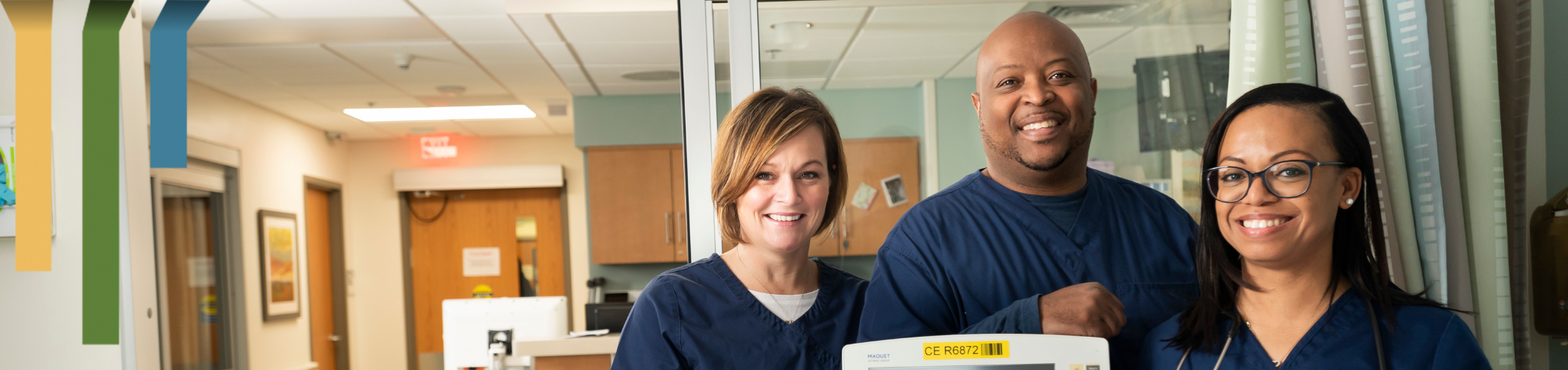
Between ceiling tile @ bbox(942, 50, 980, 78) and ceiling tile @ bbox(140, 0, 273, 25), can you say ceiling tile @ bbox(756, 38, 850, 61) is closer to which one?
ceiling tile @ bbox(942, 50, 980, 78)

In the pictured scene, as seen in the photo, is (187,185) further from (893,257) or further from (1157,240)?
(1157,240)

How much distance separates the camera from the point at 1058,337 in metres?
0.92

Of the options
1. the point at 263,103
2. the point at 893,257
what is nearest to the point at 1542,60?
the point at 893,257

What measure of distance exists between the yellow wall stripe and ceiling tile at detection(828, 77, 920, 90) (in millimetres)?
1973

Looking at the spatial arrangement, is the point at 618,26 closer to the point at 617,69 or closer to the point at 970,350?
the point at 617,69

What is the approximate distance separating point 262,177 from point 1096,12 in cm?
470

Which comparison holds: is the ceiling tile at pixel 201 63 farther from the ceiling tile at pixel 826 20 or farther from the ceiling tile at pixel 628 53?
the ceiling tile at pixel 826 20

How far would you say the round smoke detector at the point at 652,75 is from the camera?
4416mm

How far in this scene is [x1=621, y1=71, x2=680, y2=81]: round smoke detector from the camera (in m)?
4.42

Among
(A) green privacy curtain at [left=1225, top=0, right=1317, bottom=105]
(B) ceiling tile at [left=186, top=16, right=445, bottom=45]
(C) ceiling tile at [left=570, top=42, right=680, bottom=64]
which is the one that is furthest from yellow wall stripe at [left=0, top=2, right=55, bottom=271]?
(A) green privacy curtain at [left=1225, top=0, right=1317, bottom=105]

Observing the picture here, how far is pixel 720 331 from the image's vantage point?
124 centimetres

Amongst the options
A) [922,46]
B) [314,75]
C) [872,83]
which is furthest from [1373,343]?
[314,75]

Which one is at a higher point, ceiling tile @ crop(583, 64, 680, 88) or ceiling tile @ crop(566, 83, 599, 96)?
ceiling tile @ crop(583, 64, 680, 88)

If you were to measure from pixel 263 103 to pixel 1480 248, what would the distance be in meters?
5.42
